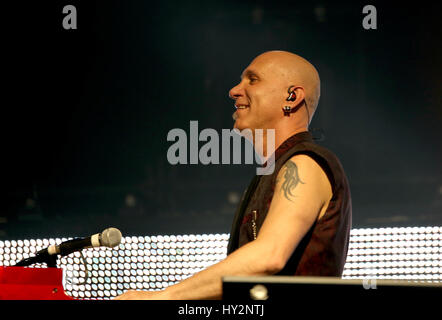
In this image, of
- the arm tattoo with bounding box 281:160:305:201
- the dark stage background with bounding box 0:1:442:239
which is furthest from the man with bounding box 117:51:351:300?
the dark stage background with bounding box 0:1:442:239

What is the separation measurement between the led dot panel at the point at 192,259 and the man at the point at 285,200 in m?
0.94

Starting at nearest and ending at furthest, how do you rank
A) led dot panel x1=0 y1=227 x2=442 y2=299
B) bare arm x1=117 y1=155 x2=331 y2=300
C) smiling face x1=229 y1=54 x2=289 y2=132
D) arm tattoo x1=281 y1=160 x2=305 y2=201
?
bare arm x1=117 y1=155 x2=331 y2=300 < arm tattoo x1=281 y1=160 x2=305 y2=201 < smiling face x1=229 y1=54 x2=289 y2=132 < led dot panel x1=0 y1=227 x2=442 y2=299

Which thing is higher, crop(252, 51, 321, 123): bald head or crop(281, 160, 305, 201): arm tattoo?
crop(252, 51, 321, 123): bald head

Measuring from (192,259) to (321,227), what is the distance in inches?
51.1

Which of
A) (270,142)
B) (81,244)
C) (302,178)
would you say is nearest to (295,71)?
(270,142)

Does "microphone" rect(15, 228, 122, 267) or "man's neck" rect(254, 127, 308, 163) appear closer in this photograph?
"microphone" rect(15, 228, 122, 267)

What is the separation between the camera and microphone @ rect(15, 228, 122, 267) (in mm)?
1724

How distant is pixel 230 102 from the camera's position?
3.28 metres

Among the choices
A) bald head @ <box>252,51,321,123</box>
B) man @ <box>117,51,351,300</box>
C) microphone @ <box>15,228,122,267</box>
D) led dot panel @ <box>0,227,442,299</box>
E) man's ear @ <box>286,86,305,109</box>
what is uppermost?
bald head @ <box>252,51,321,123</box>

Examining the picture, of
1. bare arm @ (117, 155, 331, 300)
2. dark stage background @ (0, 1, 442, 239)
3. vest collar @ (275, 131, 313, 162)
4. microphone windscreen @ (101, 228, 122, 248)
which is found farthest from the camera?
dark stage background @ (0, 1, 442, 239)

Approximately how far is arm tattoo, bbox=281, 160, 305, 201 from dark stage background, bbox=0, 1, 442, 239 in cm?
155

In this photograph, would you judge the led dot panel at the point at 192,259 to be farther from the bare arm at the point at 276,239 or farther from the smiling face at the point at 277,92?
the bare arm at the point at 276,239

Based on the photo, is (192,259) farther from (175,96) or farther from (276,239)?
(276,239)

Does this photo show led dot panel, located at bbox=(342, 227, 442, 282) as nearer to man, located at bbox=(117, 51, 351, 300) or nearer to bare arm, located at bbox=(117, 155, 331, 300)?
man, located at bbox=(117, 51, 351, 300)
